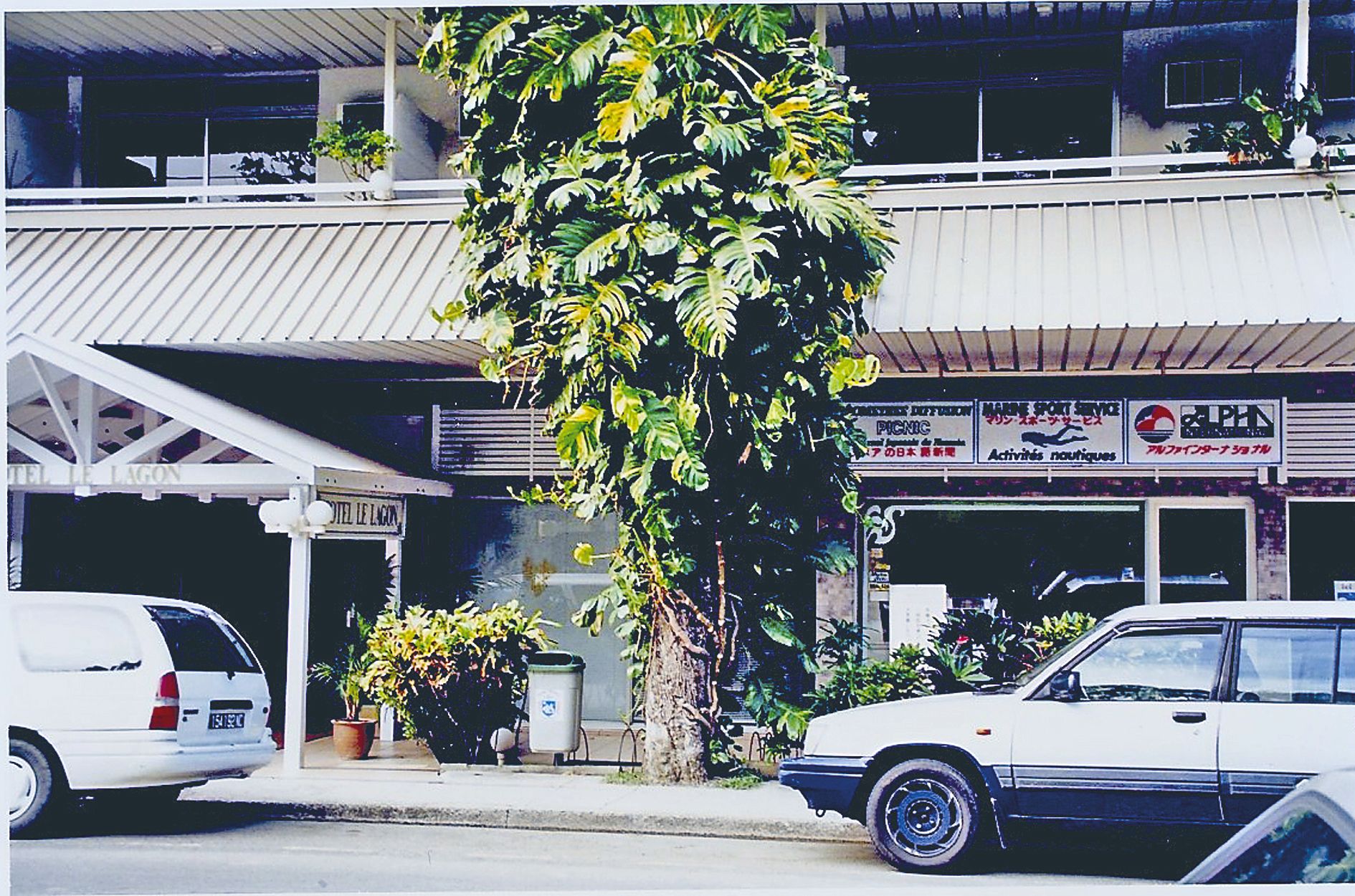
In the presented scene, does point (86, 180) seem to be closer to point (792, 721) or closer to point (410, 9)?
point (410, 9)

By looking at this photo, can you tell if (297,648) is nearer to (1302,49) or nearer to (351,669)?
(351,669)

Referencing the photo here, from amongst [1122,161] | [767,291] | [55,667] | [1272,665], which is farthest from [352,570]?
[1272,665]

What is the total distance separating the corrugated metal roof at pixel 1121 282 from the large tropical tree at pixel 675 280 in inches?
52.0

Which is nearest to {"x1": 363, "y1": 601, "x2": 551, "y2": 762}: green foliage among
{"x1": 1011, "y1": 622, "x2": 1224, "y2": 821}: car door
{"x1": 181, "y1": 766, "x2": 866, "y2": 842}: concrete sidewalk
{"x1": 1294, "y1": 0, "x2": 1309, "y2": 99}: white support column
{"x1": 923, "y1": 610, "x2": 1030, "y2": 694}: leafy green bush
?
{"x1": 181, "y1": 766, "x2": 866, "y2": 842}: concrete sidewalk

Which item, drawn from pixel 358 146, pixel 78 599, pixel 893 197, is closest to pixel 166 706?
pixel 78 599

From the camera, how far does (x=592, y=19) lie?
11.5 m

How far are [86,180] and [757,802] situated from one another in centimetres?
1126

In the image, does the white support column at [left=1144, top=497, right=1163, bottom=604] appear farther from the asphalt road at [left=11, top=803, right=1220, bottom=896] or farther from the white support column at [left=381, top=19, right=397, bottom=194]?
the white support column at [left=381, top=19, right=397, bottom=194]

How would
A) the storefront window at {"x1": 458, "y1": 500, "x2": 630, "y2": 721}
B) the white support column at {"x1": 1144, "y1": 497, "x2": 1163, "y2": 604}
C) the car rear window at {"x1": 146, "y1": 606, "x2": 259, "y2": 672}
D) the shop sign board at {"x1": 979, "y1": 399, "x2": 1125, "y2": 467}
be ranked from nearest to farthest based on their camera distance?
the car rear window at {"x1": 146, "y1": 606, "x2": 259, "y2": 672}, the shop sign board at {"x1": 979, "y1": 399, "x2": 1125, "y2": 467}, the white support column at {"x1": 1144, "y1": 497, "x2": 1163, "y2": 604}, the storefront window at {"x1": 458, "y1": 500, "x2": 630, "y2": 721}

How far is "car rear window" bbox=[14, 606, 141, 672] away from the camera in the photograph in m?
10.5

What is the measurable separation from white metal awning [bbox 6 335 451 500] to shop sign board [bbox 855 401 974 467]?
4.55 metres

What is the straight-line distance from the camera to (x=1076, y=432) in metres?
14.4

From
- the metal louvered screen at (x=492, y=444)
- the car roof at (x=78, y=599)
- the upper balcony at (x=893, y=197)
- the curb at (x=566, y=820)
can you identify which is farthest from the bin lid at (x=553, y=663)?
the car roof at (x=78, y=599)

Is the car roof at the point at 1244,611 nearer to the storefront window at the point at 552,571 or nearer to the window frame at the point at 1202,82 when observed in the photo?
the storefront window at the point at 552,571
